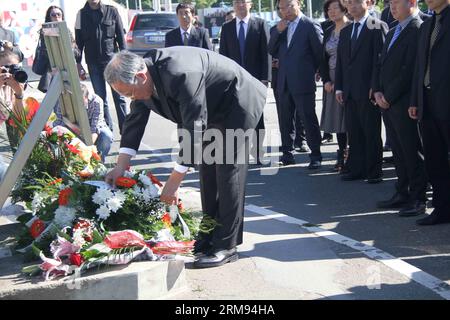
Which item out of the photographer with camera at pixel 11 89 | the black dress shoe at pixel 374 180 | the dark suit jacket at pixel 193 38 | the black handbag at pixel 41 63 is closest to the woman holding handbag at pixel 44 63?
the black handbag at pixel 41 63

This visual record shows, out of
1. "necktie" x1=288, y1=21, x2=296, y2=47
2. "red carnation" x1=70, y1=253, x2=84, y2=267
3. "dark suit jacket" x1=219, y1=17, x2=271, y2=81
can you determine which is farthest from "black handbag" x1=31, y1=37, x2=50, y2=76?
"red carnation" x1=70, y1=253, x2=84, y2=267

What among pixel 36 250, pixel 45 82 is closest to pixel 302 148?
pixel 45 82

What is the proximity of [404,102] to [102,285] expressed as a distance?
12.0ft

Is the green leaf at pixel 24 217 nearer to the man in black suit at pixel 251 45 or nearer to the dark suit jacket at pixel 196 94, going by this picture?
the dark suit jacket at pixel 196 94

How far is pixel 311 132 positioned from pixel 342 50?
4.03ft

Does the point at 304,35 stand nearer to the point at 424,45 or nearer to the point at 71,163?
the point at 424,45

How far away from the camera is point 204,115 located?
502 cm

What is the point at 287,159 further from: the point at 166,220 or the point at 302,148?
the point at 166,220

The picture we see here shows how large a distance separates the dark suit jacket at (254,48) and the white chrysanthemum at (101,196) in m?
5.01

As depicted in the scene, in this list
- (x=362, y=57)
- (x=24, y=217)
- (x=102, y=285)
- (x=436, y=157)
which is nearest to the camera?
(x=102, y=285)

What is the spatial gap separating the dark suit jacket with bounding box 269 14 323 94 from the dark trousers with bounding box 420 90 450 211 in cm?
284

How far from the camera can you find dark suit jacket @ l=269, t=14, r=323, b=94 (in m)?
9.28

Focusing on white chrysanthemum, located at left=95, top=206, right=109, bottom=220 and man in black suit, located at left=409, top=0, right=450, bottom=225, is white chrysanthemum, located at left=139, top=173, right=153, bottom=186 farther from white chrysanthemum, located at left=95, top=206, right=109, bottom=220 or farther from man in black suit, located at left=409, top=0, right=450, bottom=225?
man in black suit, located at left=409, top=0, right=450, bottom=225
